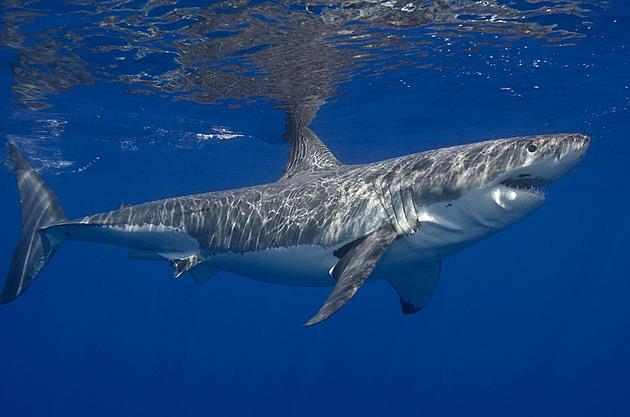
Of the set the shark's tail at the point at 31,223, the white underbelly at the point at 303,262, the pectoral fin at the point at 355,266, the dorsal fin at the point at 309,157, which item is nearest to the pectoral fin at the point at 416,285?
the white underbelly at the point at 303,262

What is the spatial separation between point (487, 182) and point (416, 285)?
10.1ft

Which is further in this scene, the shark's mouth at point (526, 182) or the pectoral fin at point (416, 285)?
the pectoral fin at point (416, 285)

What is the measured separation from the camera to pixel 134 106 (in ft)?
52.9

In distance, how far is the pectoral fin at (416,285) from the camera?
22.7 ft

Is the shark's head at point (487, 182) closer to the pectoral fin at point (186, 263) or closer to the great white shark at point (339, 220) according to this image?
the great white shark at point (339, 220)

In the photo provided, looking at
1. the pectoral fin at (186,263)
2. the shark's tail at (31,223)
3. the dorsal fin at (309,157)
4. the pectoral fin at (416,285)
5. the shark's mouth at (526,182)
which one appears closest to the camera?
the shark's mouth at (526,182)

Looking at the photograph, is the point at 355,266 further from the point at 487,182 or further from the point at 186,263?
the point at 186,263

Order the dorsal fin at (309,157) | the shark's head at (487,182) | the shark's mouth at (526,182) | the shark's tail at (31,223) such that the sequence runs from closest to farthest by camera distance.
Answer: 1. the shark's head at (487,182)
2. the shark's mouth at (526,182)
3. the shark's tail at (31,223)
4. the dorsal fin at (309,157)

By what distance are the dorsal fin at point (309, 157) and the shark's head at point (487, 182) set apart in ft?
11.6

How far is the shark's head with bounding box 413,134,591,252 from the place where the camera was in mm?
4113

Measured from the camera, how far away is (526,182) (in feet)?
14.8

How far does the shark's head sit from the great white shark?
11 millimetres

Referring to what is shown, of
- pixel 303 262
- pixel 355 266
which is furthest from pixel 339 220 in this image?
pixel 355 266

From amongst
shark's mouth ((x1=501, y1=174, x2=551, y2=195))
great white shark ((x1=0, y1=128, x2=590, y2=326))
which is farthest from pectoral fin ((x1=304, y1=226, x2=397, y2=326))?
shark's mouth ((x1=501, y1=174, x2=551, y2=195))
